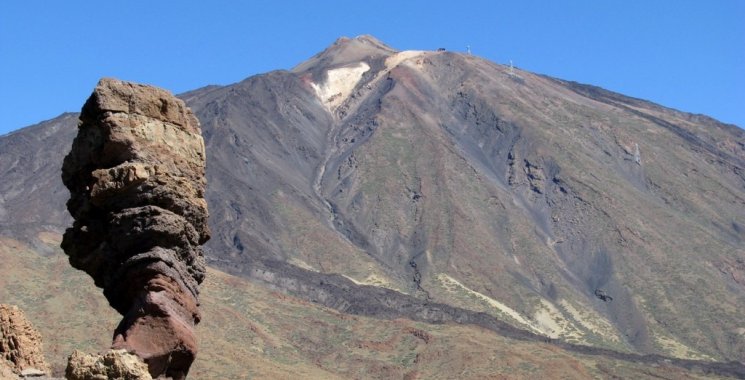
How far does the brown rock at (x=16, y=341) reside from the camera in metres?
16.9

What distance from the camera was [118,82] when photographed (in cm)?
1864

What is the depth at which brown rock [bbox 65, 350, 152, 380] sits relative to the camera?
48.4ft

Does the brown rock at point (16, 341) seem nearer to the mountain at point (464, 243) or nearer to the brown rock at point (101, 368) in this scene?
the brown rock at point (101, 368)

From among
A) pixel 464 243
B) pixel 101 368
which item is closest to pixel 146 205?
pixel 101 368

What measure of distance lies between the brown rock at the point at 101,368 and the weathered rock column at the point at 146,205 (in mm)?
2792

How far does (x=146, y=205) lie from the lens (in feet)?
60.6

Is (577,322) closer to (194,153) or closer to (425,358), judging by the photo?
(425,358)

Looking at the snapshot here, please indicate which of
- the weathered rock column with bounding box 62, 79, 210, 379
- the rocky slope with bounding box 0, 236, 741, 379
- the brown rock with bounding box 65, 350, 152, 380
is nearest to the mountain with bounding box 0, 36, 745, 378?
the rocky slope with bounding box 0, 236, 741, 379

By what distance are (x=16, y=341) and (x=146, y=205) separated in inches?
103

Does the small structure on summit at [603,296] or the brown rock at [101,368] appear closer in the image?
the brown rock at [101,368]

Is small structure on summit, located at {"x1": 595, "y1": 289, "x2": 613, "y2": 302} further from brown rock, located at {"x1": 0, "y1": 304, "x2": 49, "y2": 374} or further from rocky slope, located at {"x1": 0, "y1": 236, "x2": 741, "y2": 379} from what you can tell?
brown rock, located at {"x1": 0, "y1": 304, "x2": 49, "y2": 374}

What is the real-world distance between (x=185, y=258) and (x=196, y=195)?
907 millimetres

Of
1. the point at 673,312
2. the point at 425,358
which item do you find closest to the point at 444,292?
the point at 673,312

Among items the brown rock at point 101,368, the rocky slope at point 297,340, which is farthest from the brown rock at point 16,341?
the rocky slope at point 297,340
